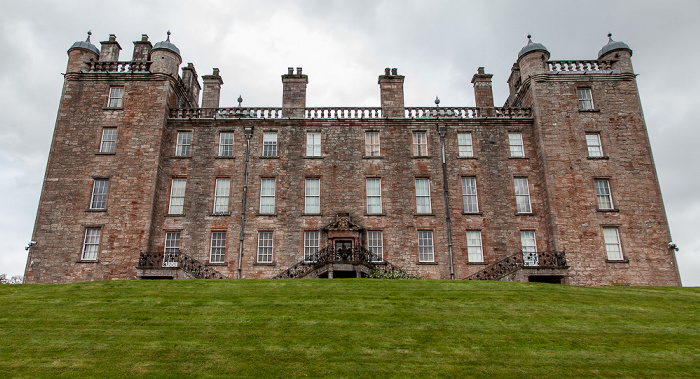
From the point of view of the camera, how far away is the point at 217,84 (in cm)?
3148

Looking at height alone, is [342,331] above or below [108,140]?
below

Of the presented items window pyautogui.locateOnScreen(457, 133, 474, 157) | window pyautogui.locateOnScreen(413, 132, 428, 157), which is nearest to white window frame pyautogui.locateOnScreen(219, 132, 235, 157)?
window pyautogui.locateOnScreen(413, 132, 428, 157)

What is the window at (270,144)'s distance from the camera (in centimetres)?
2912

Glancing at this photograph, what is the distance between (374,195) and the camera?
2828 centimetres

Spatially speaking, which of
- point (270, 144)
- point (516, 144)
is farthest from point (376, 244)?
point (516, 144)

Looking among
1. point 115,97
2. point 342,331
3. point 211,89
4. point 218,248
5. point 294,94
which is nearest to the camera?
point 342,331

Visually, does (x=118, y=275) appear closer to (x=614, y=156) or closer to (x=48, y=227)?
(x=48, y=227)

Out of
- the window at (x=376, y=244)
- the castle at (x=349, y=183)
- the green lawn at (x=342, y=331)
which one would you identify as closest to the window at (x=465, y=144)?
the castle at (x=349, y=183)

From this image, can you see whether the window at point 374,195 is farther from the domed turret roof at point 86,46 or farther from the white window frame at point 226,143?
the domed turret roof at point 86,46

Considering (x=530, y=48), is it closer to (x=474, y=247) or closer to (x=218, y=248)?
(x=474, y=247)

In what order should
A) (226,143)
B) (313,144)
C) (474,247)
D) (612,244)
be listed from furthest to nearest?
(313,144) < (226,143) < (474,247) < (612,244)

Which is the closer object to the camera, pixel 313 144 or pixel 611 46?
pixel 313 144

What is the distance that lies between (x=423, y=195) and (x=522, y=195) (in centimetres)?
572

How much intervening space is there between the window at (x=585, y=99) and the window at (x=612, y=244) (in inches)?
296
